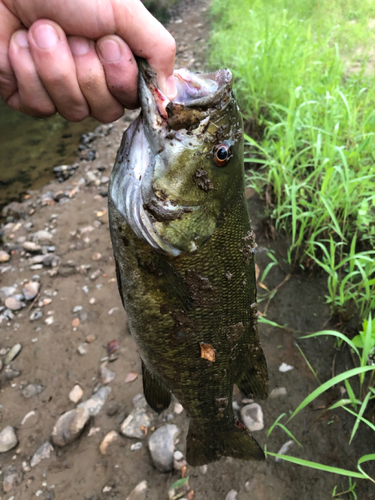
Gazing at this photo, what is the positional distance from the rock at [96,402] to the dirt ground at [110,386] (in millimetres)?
48

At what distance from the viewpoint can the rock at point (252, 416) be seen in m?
2.24

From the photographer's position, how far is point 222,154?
48.1 inches

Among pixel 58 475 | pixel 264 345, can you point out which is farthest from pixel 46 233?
pixel 264 345

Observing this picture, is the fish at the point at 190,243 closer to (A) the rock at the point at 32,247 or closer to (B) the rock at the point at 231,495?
(B) the rock at the point at 231,495

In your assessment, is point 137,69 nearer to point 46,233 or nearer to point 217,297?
point 217,297

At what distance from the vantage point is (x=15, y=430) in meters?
2.43

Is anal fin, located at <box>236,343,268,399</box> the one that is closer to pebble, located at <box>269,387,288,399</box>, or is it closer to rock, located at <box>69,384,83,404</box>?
pebble, located at <box>269,387,288,399</box>

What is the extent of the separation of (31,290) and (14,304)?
0.68 feet

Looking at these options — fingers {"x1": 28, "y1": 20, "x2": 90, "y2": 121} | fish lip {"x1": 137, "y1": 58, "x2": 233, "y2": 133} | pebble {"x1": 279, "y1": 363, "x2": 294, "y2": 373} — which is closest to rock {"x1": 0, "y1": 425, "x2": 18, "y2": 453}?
pebble {"x1": 279, "y1": 363, "x2": 294, "y2": 373}

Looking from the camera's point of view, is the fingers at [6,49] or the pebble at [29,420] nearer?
the fingers at [6,49]

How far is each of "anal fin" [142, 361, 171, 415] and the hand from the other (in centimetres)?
136

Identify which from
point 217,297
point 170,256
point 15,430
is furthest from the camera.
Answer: point 15,430

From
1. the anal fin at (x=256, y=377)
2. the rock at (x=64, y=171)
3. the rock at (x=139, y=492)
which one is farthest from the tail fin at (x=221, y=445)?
the rock at (x=64, y=171)

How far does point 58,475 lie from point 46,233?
276 centimetres
